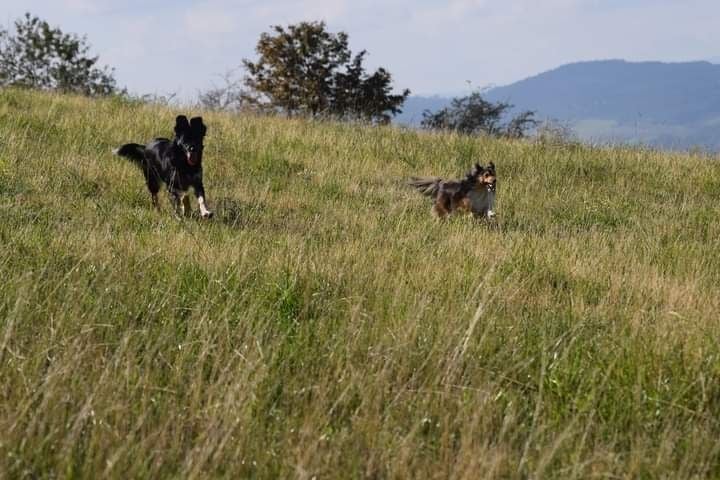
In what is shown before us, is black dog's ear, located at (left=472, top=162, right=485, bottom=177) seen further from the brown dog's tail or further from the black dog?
the black dog

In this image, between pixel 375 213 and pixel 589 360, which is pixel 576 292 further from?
pixel 375 213

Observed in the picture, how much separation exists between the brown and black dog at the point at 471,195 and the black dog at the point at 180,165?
271 cm

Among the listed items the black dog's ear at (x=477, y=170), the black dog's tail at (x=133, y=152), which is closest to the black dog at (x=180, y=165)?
the black dog's tail at (x=133, y=152)

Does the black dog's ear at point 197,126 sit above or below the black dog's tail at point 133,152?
above

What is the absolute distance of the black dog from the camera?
312 inches

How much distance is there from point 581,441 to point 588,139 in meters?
11.5

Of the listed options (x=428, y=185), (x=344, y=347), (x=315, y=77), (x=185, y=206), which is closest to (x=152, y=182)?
(x=185, y=206)

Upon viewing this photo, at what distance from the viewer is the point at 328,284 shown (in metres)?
4.79

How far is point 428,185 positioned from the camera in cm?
975

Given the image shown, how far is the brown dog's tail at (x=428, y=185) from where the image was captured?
378 inches

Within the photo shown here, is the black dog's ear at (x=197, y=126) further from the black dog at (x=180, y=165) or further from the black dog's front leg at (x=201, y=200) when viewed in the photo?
the black dog's front leg at (x=201, y=200)

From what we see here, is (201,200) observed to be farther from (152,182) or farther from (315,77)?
(315,77)

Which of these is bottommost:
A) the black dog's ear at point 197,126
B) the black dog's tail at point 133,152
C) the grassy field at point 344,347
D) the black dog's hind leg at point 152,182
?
the grassy field at point 344,347

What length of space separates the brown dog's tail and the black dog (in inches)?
114
